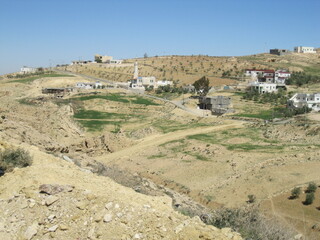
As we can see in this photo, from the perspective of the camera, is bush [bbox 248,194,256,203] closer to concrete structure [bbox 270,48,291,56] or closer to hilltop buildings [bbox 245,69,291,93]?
hilltop buildings [bbox 245,69,291,93]

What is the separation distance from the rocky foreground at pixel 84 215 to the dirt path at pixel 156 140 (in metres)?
22.2

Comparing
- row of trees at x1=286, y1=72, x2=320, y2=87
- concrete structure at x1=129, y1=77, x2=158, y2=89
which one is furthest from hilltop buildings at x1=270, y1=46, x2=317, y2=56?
concrete structure at x1=129, y1=77, x2=158, y2=89

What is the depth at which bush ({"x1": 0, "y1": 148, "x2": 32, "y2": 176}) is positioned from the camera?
13.4m

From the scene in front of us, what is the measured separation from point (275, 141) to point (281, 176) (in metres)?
12.2

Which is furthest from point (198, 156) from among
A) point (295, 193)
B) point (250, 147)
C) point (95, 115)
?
point (95, 115)

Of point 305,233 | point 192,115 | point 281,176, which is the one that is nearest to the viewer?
point 305,233

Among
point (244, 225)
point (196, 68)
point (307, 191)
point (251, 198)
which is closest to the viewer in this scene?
point (244, 225)

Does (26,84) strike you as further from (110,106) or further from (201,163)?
(201,163)

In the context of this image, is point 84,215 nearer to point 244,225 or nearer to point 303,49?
point 244,225

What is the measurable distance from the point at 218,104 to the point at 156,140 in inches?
927

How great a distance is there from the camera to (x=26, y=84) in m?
86.4

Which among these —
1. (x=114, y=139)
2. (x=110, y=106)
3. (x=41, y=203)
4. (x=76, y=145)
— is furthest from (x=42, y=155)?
(x=110, y=106)

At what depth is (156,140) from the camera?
41.4 meters

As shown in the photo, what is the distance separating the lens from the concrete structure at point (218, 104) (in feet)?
194
